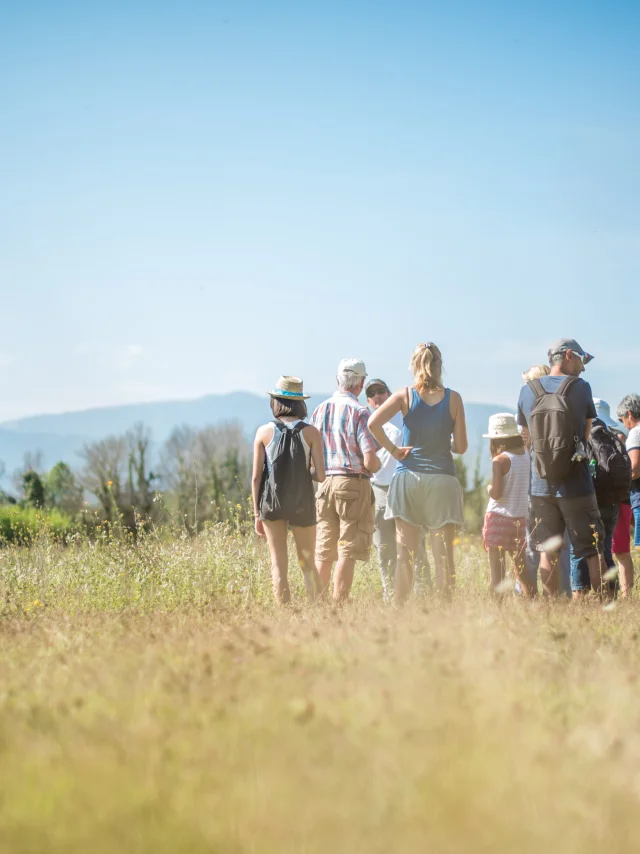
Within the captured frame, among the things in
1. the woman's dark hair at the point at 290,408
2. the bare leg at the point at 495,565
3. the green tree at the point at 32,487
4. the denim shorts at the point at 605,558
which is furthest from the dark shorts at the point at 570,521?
the green tree at the point at 32,487

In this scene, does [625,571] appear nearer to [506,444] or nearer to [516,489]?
[516,489]

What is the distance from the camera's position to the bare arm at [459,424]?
711cm

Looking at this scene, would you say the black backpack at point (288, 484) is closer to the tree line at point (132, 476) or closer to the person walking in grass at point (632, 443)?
the person walking in grass at point (632, 443)

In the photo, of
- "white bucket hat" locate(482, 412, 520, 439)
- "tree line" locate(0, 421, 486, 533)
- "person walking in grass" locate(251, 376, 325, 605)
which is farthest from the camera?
"tree line" locate(0, 421, 486, 533)

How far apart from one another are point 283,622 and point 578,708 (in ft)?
8.82

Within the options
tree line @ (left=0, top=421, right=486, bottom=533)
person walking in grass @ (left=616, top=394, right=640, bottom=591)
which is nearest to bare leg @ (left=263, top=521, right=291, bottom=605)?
person walking in grass @ (left=616, top=394, right=640, bottom=591)

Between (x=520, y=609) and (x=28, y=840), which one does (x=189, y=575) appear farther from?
(x=28, y=840)

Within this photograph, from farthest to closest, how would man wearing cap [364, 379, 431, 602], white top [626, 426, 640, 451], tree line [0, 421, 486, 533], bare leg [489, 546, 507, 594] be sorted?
tree line [0, 421, 486, 533] < man wearing cap [364, 379, 431, 602] < white top [626, 426, 640, 451] < bare leg [489, 546, 507, 594]

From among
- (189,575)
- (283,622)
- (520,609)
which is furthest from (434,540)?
(189,575)

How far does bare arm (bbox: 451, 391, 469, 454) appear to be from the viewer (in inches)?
280

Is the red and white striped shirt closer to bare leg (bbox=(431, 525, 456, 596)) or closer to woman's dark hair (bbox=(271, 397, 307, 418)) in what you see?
woman's dark hair (bbox=(271, 397, 307, 418))

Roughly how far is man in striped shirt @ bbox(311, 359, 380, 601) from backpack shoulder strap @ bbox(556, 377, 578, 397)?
1.58m

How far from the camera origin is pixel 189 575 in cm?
873

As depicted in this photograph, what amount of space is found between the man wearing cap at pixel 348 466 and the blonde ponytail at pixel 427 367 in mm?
859
